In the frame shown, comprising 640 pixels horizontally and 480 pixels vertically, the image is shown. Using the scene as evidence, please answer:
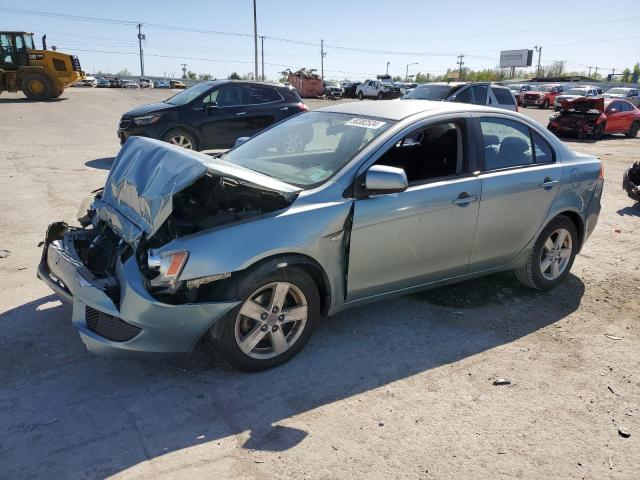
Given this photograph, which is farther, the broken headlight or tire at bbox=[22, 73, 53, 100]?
tire at bbox=[22, 73, 53, 100]

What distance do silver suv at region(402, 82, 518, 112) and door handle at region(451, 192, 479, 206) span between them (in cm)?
1008

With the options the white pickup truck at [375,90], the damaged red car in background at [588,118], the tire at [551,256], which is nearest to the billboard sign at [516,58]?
the white pickup truck at [375,90]

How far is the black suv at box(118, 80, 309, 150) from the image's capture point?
10.4 m

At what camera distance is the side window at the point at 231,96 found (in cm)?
1100

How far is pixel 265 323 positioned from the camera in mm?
3314

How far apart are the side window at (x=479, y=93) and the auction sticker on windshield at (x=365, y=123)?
35.6 ft

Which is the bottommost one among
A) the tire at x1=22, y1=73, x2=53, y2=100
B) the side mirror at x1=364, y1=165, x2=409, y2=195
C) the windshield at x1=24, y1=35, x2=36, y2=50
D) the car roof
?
the side mirror at x1=364, y1=165, x2=409, y2=195

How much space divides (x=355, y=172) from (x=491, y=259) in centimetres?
155

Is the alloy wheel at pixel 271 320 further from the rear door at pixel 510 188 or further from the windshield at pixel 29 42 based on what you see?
the windshield at pixel 29 42

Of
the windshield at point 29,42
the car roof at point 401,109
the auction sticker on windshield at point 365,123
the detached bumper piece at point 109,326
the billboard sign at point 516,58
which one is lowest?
the detached bumper piece at point 109,326

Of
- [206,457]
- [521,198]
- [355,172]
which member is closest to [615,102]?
[521,198]

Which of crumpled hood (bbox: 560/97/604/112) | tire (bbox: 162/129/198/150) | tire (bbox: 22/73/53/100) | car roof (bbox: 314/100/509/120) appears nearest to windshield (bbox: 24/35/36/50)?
tire (bbox: 22/73/53/100)

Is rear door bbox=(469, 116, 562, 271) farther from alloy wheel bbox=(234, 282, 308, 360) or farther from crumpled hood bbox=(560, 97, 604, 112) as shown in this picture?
crumpled hood bbox=(560, 97, 604, 112)

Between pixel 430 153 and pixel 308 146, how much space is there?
41.6 inches
